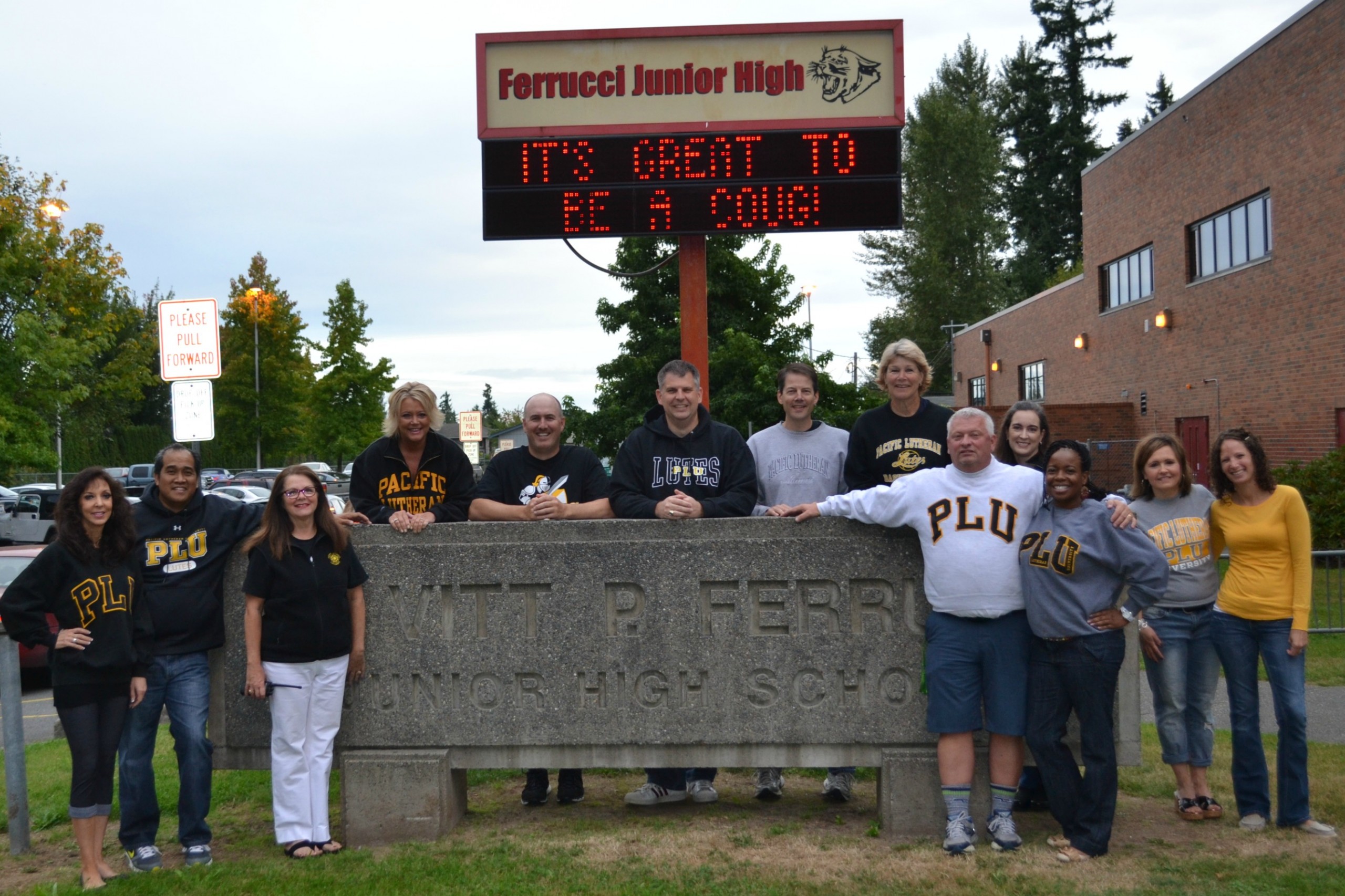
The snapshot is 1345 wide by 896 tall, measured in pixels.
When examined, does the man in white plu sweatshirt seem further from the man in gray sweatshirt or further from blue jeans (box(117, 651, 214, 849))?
blue jeans (box(117, 651, 214, 849))

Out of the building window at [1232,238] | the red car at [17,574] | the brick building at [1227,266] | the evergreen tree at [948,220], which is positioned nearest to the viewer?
the red car at [17,574]

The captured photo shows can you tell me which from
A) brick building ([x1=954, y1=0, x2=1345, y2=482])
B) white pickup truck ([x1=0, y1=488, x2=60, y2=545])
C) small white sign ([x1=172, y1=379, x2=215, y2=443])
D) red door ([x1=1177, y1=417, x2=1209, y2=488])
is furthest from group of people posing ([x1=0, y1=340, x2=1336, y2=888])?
red door ([x1=1177, y1=417, x2=1209, y2=488])

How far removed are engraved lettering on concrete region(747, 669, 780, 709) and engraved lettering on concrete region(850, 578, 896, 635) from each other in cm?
43

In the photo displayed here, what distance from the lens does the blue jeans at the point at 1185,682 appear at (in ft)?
16.6

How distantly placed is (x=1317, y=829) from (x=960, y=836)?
5.07 feet

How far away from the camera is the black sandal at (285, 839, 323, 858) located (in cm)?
482

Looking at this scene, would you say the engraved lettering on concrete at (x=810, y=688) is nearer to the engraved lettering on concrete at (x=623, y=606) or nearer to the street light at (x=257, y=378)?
the engraved lettering on concrete at (x=623, y=606)

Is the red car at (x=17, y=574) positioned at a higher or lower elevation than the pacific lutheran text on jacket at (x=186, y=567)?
lower

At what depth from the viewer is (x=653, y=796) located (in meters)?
5.53

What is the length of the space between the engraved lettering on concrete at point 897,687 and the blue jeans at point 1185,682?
1115 mm

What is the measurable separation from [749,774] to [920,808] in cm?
142

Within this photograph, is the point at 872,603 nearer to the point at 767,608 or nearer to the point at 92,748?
the point at 767,608

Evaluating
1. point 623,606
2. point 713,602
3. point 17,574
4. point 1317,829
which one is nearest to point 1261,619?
point 1317,829

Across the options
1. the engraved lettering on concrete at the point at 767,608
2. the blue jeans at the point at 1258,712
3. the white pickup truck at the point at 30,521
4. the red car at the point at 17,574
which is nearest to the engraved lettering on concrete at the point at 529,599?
the engraved lettering on concrete at the point at 767,608
